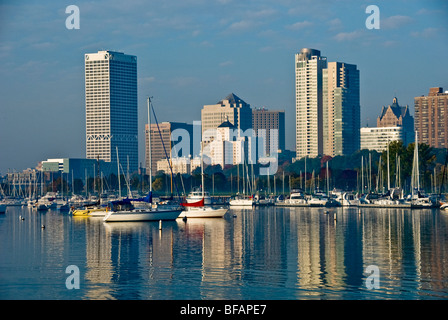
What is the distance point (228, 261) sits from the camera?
143ft

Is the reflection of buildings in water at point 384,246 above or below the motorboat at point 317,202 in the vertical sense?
below

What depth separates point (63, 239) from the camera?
201 feet

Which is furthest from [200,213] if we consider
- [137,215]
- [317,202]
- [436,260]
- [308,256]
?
[436,260]

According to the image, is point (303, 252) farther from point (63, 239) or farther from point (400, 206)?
point (400, 206)

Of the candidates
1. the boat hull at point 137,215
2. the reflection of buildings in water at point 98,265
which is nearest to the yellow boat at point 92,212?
the boat hull at point 137,215

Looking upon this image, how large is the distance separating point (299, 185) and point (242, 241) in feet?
410

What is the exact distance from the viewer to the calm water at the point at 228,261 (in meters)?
33.6

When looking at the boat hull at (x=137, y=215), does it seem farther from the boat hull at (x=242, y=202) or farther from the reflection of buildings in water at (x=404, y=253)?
the boat hull at (x=242, y=202)

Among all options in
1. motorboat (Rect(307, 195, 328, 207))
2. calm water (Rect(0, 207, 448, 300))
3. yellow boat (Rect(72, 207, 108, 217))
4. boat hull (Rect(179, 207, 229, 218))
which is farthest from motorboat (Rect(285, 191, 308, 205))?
calm water (Rect(0, 207, 448, 300))

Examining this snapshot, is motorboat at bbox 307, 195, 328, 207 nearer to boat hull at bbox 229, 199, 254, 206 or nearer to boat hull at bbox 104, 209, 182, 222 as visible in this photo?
boat hull at bbox 229, 199, 254, 206

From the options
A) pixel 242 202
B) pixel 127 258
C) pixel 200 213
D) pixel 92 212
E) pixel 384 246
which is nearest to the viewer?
pixel 127 258

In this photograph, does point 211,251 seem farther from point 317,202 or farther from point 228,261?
point 317,202

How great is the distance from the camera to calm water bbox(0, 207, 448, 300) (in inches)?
1321

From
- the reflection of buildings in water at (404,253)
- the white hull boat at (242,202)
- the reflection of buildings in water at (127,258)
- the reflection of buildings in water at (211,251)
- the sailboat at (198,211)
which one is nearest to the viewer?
the reflection of buildings in water at (127,258)
